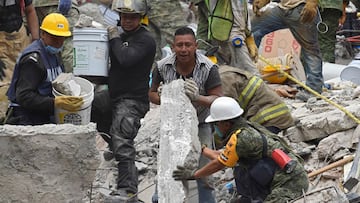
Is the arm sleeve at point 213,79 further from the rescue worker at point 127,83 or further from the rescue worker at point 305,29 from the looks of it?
the rescue worker at point 305,29

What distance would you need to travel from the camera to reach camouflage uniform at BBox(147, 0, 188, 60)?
1198cm

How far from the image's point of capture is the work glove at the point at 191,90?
23.7ft

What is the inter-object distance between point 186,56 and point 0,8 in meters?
2.06

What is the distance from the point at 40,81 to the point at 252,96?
1.72 meters

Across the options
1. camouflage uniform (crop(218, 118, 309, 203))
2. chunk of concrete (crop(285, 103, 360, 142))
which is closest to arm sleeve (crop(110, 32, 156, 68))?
camouflage uniform (crop(218, 118, 309, 203))

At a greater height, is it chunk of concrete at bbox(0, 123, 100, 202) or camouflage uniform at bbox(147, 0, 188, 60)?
chunk of concrete at bbox(0, 123, 100, 202)

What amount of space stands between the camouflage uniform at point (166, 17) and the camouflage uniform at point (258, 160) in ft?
17.8

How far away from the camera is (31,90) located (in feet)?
23.6

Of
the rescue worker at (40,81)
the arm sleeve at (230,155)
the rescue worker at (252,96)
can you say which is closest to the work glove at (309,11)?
the rescue worker at (252,96)

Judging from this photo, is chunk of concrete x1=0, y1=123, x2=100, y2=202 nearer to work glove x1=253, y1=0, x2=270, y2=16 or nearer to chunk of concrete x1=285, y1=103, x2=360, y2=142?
chunk of concrete x1=285, y1=103, x2=360, y2=142

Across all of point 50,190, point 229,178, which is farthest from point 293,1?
point 50,190

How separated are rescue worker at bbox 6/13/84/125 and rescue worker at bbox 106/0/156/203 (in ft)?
1.65

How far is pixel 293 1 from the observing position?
1036 centimetres

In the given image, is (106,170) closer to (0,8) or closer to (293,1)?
(0,8)
